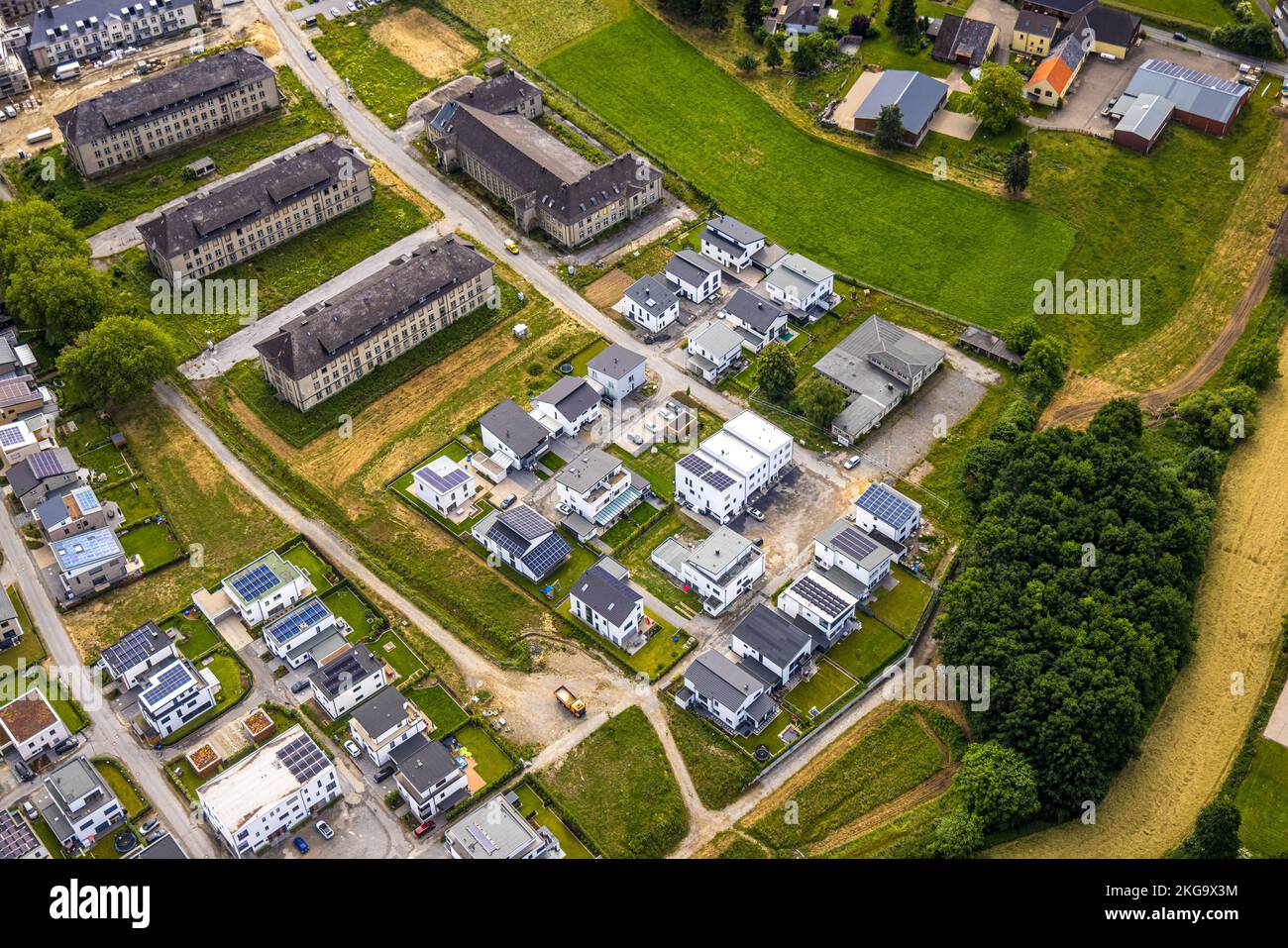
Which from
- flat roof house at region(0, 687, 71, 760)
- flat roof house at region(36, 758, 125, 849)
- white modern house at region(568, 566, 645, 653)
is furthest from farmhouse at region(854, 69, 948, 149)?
flat roof house at region(36, 758, 125, 849)

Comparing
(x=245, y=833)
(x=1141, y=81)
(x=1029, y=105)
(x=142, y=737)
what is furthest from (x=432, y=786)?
(x=1141, y=81)

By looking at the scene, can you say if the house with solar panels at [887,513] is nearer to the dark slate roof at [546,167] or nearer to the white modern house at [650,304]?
the white modern house at [650,304]

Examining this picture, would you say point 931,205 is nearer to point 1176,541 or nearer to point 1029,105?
point 1029,105

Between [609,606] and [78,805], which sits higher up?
[609,606]

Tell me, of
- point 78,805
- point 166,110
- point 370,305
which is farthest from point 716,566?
point 166,110

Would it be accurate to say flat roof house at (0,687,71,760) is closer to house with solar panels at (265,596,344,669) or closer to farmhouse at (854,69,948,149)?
house with solar panels at (265,596,344,669)

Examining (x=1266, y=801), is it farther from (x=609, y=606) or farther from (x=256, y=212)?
(x=256, y=212)

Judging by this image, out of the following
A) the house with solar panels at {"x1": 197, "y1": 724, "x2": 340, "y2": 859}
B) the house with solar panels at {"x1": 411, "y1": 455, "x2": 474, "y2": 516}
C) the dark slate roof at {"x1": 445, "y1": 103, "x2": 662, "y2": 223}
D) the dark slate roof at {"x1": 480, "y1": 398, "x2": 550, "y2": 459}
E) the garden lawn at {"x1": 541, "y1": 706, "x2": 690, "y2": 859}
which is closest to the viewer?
the house with solar panels at {"x1": 197, "y1": 724, "x2": 340, "y2": 859}
